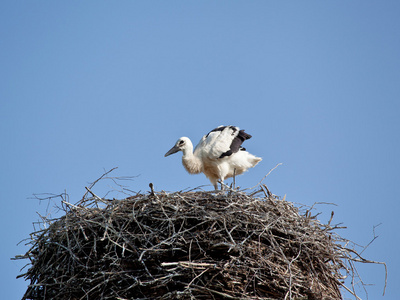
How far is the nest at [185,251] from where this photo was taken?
15.3 ft

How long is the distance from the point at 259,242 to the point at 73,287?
1575 millimetres

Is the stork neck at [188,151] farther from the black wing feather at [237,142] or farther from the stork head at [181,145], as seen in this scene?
the black wing feather at [237,142]

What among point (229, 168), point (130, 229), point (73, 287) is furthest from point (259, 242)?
point (229, 168)

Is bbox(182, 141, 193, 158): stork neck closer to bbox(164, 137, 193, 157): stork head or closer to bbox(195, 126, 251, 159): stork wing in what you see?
bbox(164, 137, 193, 157): stork head

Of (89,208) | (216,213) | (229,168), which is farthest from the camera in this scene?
(229,168)

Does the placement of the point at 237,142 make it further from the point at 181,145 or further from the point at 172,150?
the point at 172,150

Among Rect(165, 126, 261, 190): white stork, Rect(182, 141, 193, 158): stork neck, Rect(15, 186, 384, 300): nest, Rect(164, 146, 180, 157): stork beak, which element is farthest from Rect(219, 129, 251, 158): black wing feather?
Rect(15, 186, 384, 300): nest

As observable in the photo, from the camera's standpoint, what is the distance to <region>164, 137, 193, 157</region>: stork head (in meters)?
8.23

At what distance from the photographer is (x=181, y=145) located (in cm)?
826

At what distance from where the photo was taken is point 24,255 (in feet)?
17.4

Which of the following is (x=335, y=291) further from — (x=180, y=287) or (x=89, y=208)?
(x=89, y=208)

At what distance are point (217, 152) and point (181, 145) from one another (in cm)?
54

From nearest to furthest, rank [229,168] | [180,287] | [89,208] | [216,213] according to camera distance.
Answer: [180,287], [216,213], [89,208], [229,168]

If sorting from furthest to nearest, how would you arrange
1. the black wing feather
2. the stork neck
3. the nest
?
the stork neck, the black wing feather, the nest
